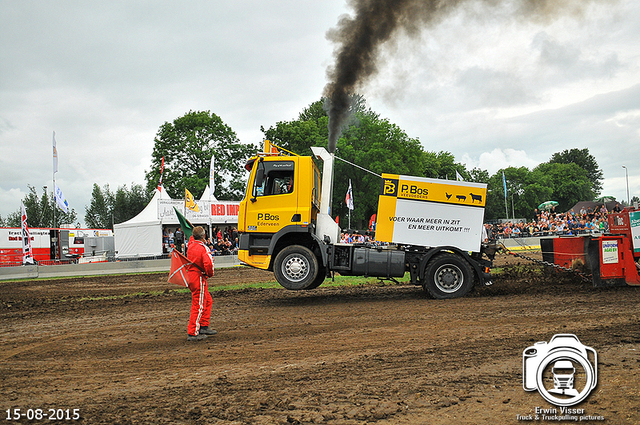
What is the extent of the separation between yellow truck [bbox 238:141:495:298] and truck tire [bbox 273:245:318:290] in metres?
0.02

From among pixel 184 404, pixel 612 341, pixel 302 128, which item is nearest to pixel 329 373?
pixel 184 404

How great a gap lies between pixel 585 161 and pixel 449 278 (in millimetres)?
103372

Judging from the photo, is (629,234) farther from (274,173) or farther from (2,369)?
(2,369)

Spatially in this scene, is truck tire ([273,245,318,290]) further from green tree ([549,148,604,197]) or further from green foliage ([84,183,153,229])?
green tree ([549,148,604,197])

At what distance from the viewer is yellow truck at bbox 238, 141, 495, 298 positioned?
994cm

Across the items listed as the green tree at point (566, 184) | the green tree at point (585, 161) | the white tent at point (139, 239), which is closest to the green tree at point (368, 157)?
the white tent at point (139, 239)

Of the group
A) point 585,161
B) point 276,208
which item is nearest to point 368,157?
point 276,208

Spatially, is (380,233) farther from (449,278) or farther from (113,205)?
(113,205)

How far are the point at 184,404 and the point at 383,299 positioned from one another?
6987mm

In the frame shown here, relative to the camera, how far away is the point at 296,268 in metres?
10.1

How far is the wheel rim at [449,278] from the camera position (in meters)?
9.92

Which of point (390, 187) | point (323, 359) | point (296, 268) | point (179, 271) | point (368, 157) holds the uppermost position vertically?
point (368, 157)

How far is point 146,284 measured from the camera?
17.1 m

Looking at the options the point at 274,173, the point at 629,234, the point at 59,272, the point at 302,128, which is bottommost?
the point at 59,272
